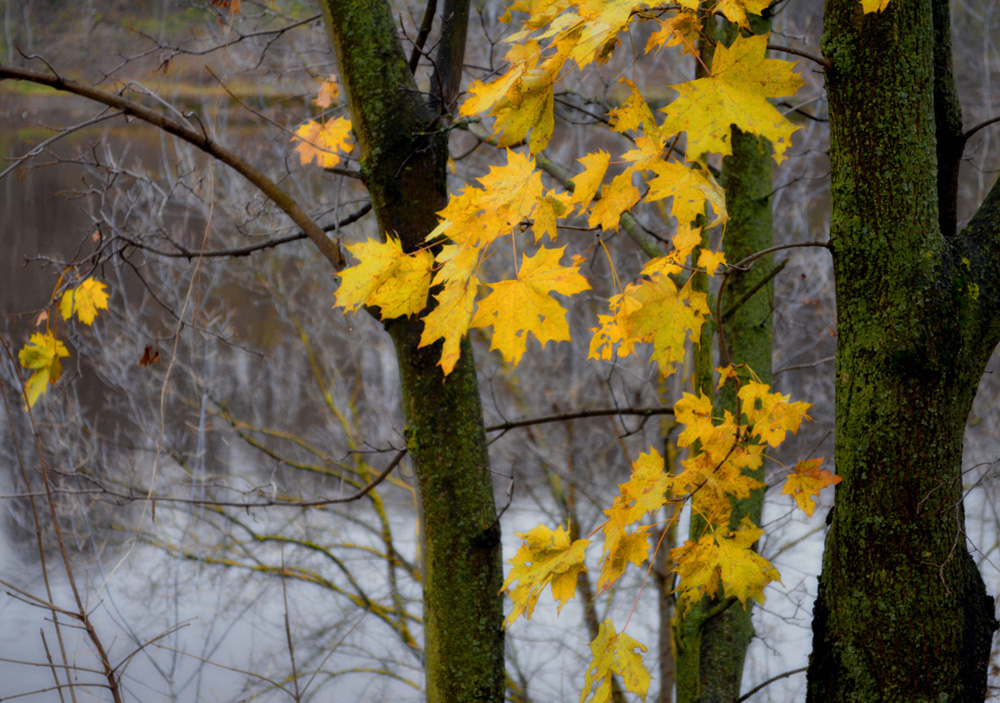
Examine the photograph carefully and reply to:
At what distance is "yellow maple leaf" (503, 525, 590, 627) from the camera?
1.34 m

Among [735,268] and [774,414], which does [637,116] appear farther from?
[774,414]

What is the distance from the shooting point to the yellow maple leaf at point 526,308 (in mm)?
1062

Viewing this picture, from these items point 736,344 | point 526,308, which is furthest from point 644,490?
point 736,344

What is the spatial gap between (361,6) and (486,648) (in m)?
1.41

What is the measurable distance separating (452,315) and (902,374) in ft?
2.28

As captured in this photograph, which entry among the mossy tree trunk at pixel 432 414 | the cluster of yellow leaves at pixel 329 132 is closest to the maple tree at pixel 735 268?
the mossy tree trunk at pixel 432 414

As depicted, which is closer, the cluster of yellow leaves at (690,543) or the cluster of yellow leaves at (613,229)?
the cluster of yellow leaves at (613,229)

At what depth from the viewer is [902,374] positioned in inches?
45.3

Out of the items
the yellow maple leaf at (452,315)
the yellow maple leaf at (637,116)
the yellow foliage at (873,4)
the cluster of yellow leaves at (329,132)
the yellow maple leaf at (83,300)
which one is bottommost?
the yellow maple leaf at (452,315)

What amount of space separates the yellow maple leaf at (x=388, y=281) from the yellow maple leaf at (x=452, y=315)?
0.17 m

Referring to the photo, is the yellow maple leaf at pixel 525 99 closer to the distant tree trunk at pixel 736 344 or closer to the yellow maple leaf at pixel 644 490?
the yellow maple leaf at pixel 644 490

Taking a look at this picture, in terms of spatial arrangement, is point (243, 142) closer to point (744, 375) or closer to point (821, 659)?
point (744, 375)

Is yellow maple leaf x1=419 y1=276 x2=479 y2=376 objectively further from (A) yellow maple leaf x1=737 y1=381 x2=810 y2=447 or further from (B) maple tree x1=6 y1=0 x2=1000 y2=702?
(A) yellow maple leaf x1=737 y1=381 x2=810 y2=447

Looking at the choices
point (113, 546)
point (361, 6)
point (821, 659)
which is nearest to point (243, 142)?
point (113, 546)
